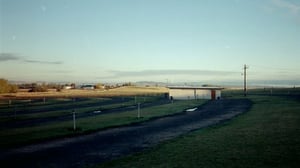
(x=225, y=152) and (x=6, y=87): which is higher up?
(x=6, y=87)

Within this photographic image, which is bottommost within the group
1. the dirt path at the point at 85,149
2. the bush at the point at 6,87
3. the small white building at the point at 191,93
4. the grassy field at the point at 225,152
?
the dirt path at the point at 85,149

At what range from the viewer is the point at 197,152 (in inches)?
637

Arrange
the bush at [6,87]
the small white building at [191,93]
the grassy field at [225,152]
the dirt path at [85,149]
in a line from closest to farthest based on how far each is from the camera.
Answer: the grassy field at [225,152] < the dirt path at [85,149] < the small white building at [191,93] < the bush at [6,87]

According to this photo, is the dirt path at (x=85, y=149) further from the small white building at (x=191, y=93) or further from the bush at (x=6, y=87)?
the bush at (x=6, y=87)

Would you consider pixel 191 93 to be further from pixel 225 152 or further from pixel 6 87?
pixel 225 152

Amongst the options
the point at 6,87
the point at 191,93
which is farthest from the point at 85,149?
the point at 6,87

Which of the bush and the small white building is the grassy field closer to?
the small white building

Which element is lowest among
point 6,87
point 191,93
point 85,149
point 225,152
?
point 85,149

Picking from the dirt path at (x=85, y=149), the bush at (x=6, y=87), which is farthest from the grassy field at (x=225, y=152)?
the bush at (x=6, y=87)

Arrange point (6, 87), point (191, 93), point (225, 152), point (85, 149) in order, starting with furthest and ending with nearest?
point (6, 87)
point (191, 93)
point (85, 149)
point (225, 152)

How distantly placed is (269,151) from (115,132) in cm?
1369

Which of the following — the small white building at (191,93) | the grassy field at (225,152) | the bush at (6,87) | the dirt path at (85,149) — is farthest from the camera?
the bush at (6,87)

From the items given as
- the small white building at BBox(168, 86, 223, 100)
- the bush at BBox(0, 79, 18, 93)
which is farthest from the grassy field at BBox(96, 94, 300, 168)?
the bush at BBox(0, 79, 18, 93)

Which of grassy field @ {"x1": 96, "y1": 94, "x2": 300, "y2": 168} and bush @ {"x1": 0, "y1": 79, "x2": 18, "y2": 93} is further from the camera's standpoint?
bush @ {"x1": 0, "y1": 79, "x2": 18, "y2": 93}
